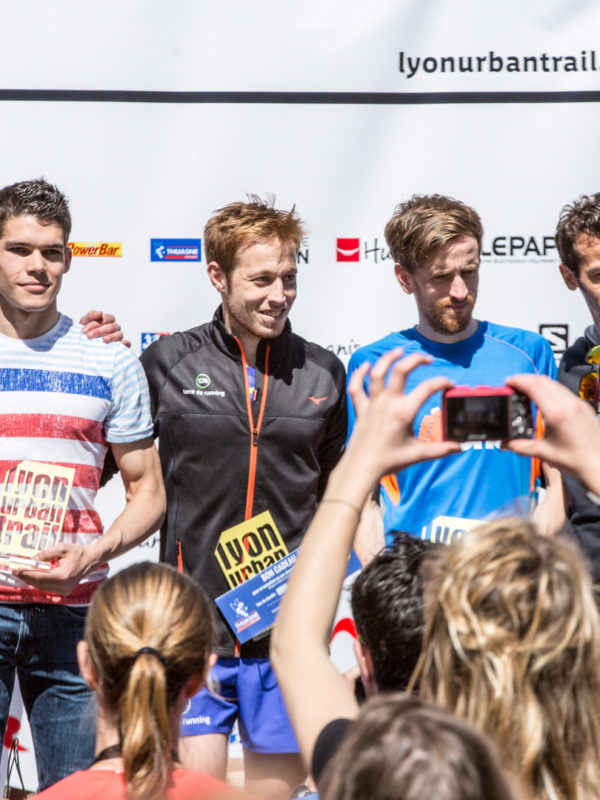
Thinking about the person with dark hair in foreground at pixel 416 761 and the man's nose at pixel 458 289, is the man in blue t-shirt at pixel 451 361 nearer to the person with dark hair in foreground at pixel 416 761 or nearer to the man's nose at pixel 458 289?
the man's nose at pixel 458 289

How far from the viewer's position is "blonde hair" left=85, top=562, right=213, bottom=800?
1.43 meters

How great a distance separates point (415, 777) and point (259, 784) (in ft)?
7.43

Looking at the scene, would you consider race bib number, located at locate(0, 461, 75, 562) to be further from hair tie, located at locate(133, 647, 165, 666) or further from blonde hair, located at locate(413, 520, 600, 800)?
blonde hair, located at locate(413, 520, 600, 800)

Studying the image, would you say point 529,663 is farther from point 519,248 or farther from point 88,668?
point 519,248

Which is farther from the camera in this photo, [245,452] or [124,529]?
[245,452]

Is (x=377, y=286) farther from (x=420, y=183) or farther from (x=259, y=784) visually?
(x=259, y=784)

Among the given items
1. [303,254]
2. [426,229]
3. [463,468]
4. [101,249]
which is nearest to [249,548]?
[463,468]

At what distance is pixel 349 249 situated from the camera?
3.55 metres

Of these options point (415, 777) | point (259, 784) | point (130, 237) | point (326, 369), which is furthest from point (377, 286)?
point (415, 777)

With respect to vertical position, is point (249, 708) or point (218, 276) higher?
point (218, 276)

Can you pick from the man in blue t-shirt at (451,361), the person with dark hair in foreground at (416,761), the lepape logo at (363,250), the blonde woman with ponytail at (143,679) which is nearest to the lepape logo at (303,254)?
the lepape logo at (363,250)

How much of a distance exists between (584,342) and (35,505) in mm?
1596

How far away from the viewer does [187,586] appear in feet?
5.08

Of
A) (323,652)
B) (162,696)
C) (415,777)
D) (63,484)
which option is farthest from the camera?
(63,484)
